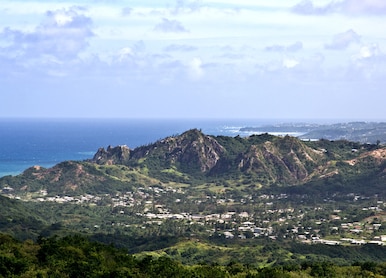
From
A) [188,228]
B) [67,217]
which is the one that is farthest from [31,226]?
[188,228]

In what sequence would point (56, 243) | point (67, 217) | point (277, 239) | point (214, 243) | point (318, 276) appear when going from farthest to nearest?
point (67, 217) < point (277, 239) < point (214, 243) < point (318, 276) < point (56, 243)

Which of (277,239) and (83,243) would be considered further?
(277,239)

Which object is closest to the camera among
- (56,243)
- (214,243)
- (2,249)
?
(2,249)

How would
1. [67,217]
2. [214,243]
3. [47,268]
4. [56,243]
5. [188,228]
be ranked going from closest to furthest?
[47,268] < [56,243] < [214,243] < [188,228] < [67,217]

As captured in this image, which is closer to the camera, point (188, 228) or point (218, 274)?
point (218, 274)

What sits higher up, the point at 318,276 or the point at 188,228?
the point at 318,276

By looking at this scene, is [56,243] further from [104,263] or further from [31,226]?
[31,226]

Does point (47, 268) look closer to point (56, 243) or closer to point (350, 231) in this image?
point (56, 243)

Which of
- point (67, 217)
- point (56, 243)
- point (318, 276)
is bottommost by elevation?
point (67, 217)

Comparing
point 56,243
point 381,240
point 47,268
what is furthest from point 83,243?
point 381,240
